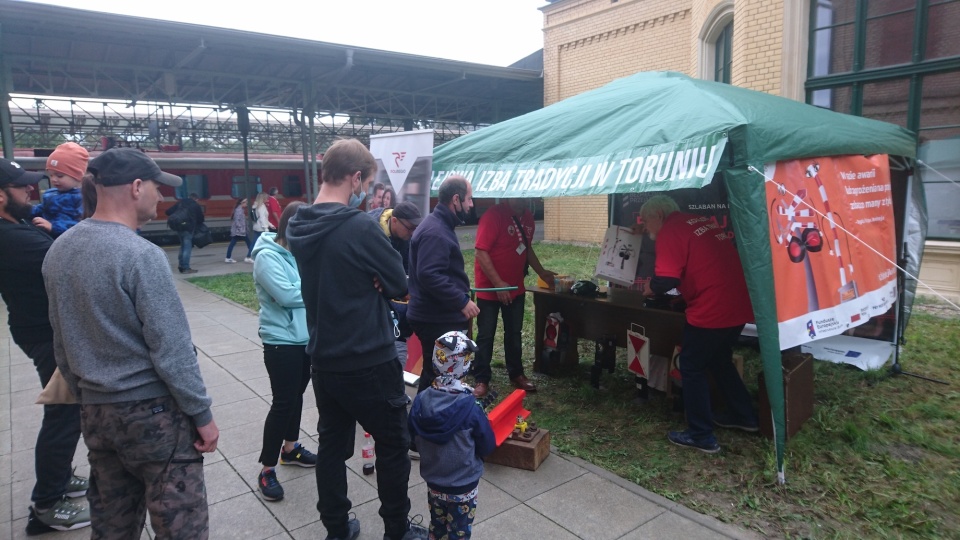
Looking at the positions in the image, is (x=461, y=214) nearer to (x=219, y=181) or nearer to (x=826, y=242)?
(x=826, y=242)

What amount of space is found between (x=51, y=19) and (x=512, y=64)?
2337cm

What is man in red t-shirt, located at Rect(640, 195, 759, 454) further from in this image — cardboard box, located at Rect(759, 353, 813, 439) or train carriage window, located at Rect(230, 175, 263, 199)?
train carriage window, located at Rect(230, 175, 263, 199)

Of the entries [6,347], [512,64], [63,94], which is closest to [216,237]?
[63,94]

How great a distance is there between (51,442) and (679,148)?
3938 mm

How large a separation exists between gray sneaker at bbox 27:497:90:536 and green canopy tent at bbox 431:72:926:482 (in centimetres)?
330

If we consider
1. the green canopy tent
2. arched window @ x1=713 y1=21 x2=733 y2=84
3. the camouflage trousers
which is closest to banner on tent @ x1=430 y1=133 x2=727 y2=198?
the green canopy tent

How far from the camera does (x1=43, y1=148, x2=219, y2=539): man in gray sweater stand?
1971 millimetres

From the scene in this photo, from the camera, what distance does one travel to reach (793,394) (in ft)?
13.5

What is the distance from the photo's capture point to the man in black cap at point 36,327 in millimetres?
2992

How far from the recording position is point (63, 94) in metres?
17.0

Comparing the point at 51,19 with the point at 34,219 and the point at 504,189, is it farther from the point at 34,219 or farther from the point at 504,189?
the point at 504,189

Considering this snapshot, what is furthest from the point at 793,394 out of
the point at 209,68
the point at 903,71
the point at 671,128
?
the point at 209,68

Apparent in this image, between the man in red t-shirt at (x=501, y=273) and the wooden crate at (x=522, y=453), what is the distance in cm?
110

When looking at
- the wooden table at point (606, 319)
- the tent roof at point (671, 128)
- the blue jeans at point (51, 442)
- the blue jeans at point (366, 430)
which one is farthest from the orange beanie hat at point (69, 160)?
the wooden table at point (606, 319)
